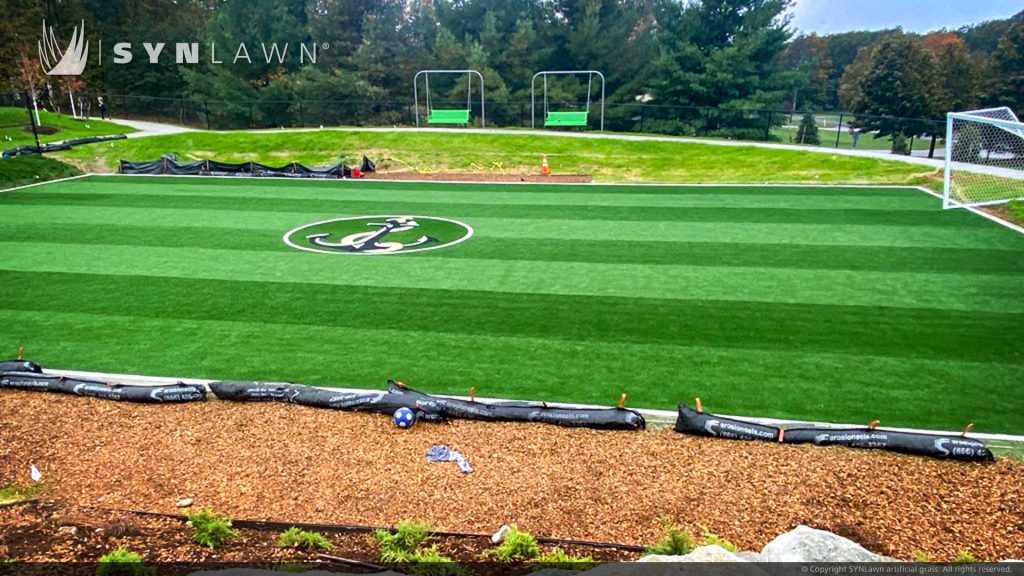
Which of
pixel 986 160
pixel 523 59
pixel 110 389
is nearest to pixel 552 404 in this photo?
pixel 110 389

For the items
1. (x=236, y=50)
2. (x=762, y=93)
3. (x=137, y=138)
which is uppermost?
(x=236, y=50)

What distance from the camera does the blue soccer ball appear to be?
9.09 meters

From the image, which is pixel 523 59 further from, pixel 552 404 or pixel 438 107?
pixel 552 404

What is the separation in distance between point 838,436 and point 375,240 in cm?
1370

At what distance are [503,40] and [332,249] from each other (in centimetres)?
4021

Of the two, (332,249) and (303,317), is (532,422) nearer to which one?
(303,317)

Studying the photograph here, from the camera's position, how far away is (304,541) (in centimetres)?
632

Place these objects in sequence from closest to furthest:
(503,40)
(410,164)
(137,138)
Result: (410,164) < (137,138) < (503,40)

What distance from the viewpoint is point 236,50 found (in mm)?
54531

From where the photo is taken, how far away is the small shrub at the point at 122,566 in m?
5.63

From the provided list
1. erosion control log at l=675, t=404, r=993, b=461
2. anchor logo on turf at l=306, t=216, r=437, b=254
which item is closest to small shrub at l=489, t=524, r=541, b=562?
erosion control log at l=675, t=404, r=993, b=461

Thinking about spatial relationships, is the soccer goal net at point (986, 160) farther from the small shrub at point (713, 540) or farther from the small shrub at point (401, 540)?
the small shrub at point (401, 540)

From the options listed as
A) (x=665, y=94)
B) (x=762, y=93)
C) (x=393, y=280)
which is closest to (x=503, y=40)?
(x=665, y=94)

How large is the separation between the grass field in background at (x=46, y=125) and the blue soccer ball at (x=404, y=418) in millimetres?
40175
